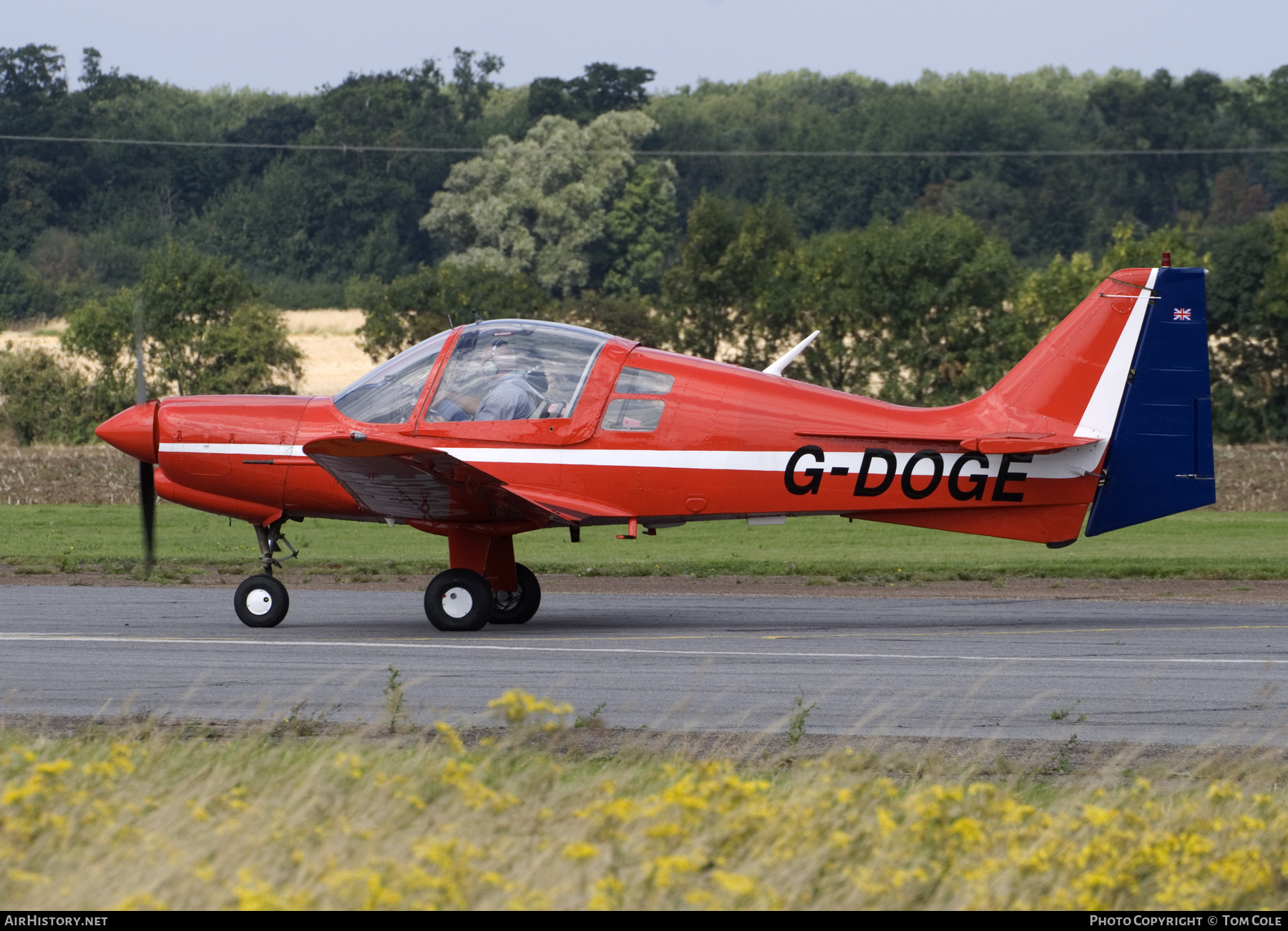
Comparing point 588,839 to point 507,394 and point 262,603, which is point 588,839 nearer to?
point 507,394

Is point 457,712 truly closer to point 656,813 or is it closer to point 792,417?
point 656,813

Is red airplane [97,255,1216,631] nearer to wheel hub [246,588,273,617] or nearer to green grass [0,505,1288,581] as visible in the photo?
wheel hub [246,588,273,617]

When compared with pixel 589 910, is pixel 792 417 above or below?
above

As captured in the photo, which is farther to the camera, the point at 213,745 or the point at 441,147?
the point at 441,147

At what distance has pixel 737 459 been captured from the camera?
44.0ft

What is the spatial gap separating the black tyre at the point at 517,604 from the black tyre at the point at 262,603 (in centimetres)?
205

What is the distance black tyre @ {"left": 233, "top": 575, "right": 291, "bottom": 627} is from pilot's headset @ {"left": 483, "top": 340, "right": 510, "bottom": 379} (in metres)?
2.82

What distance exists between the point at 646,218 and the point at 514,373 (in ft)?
220

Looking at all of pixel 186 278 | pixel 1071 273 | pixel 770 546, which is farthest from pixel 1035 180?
pixel 770 546

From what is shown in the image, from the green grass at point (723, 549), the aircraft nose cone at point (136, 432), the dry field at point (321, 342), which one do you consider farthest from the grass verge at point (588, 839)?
the dry field at point (321, 342)

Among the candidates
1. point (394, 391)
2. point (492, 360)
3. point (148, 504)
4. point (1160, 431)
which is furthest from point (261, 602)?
point (1160, 431)

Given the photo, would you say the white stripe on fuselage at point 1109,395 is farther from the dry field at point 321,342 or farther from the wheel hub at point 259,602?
the dry field at point 321,342

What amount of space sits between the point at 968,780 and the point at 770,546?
17227 millimetres

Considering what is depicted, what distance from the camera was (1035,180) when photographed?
91500 mm
